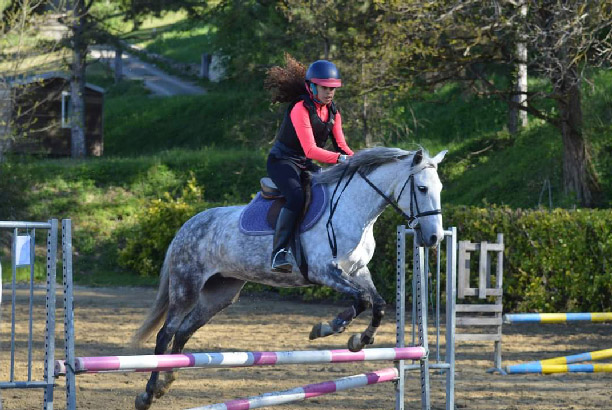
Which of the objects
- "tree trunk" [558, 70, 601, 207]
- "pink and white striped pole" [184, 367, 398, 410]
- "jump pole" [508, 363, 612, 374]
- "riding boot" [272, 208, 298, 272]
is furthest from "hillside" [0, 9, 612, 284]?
"pink and white striped pole" [184, 367, 398, 410]

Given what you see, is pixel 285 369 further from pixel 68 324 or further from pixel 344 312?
pixel 68 324

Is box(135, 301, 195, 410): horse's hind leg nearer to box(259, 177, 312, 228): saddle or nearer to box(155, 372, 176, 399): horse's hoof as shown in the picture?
box(155, 372, 176, 399): horse's hoof

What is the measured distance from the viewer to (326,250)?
6.43m

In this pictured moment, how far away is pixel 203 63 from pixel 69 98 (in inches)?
686

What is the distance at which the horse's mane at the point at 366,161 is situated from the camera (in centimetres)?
657

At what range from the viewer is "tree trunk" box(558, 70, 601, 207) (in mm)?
17578

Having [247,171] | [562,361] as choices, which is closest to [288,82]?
[562,361]

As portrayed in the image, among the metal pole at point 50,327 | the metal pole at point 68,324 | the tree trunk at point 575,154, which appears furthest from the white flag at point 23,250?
the tree trunk at point 575,154

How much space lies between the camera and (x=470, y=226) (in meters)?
13.8

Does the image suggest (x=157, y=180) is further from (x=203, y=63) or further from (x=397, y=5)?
(x=203, y=63)

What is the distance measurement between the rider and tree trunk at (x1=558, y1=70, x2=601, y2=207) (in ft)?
37.5

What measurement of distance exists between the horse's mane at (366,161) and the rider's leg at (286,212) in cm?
27

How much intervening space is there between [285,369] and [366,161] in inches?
146

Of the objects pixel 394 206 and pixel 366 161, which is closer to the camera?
pixel 394 206
